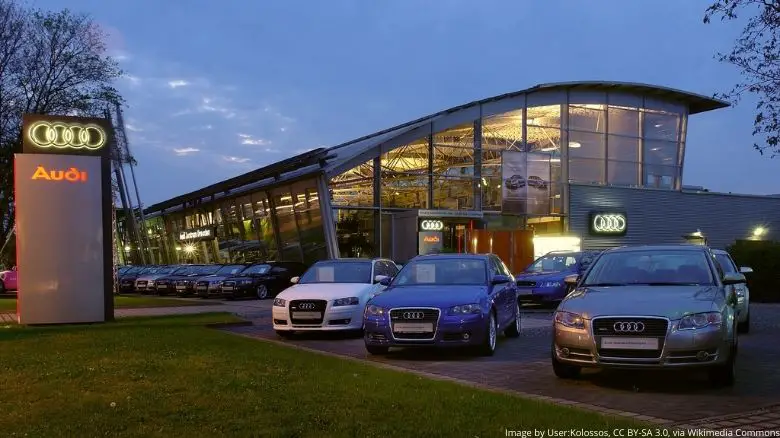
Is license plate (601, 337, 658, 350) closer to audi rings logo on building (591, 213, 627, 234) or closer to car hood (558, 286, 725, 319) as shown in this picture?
car hood (558, 286, 725, 319)

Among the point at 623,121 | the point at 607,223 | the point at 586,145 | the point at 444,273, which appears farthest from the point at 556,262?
the point at 623,121

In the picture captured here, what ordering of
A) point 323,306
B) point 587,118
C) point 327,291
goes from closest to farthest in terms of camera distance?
point 323,306, point 327,291, point 587,118

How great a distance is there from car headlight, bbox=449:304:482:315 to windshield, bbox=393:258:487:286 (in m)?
1.20

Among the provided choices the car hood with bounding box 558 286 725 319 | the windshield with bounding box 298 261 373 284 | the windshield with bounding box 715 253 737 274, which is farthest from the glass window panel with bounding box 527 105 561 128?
the car hood with bounding box 558 286 725 319

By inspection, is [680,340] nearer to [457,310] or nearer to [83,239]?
[457,310]

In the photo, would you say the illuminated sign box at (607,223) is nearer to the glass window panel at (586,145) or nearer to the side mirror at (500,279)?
the glass window panel at (586,145)

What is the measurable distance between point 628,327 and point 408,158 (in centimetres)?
2761

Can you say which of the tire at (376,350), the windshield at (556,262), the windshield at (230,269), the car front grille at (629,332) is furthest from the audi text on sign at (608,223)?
the car front grille at (629,332)

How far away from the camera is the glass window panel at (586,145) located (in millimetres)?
38344

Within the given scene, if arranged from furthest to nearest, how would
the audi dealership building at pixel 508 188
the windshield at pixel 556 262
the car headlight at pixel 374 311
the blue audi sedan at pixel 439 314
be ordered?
1. the audi dealership building at pixel 508 188
2. the windshield at pixel 556 262
3. the car headlight at pixel 374 311
4. the blue audi sedan at pixel 439 314

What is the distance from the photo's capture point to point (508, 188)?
1427 inches

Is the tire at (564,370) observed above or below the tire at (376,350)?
above

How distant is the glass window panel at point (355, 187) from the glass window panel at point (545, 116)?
9511 millimetres

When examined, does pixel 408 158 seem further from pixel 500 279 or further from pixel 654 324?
pixel 654 324
